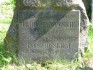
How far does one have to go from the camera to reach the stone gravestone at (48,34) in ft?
15.6

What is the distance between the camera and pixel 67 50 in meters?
4.85

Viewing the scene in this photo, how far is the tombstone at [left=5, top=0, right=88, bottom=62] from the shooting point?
4.75m

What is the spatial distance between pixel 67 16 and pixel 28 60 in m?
0.82

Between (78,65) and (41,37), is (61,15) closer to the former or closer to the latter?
(41,37)

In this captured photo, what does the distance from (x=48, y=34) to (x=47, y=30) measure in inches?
2.2

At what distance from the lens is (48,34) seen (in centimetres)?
479

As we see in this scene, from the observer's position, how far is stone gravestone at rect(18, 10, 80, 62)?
4.75 m

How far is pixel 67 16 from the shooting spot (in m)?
4.75

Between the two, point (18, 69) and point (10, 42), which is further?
point (10, 42)

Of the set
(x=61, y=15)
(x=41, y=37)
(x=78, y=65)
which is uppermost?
(x=61, y=15)

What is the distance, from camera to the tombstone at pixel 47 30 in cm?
475

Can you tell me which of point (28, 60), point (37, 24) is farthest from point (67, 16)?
point (28, 60)

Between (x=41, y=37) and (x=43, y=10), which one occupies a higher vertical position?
(x=43, y=10)

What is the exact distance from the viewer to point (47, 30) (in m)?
4.78
